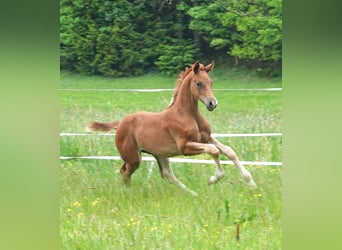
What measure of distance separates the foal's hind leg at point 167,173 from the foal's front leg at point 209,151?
0.29 feet

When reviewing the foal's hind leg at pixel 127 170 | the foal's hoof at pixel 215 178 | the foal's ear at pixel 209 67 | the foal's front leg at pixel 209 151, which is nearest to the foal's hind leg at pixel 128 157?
the foal's hind leg at pixel 127 170

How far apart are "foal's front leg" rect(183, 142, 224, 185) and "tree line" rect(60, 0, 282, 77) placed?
0.31 metres

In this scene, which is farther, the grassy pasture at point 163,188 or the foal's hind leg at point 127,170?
the foal's hind leg at point 127,170

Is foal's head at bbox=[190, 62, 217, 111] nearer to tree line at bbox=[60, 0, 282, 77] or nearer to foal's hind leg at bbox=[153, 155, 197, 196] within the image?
tree line at bbox=[60, 0, 282, 77]

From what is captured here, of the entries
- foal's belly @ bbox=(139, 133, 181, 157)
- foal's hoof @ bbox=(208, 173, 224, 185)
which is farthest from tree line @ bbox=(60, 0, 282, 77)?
foal's hoof @ bbox=(208, 173, 224, 185)

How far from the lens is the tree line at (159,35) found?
2480 mm

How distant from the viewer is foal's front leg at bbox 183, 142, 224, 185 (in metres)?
2.59

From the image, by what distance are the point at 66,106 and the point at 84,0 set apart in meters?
0.42

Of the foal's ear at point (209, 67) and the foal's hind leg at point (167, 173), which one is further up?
the foal's ear at point (209, 67)

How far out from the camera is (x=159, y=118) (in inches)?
105

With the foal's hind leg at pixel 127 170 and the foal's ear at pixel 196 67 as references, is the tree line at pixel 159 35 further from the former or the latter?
the foal's hind leg at pixel 127 170

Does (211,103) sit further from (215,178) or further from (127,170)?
(127,170)
